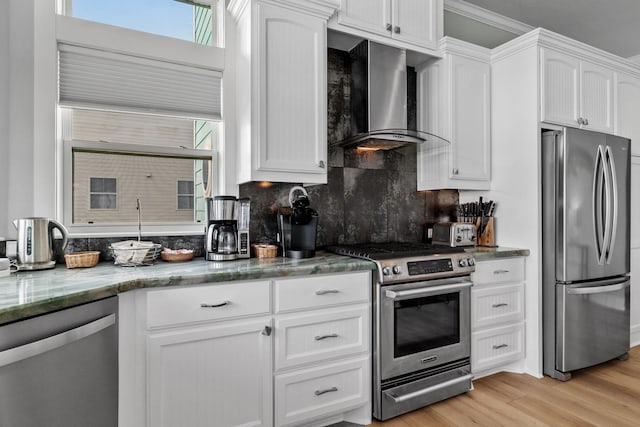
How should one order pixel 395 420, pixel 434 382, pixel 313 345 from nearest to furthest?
pixel 313 345 → pixel 395 420 → pixel 434 382

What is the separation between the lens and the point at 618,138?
299 centimetres

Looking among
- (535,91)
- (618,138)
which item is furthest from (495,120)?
(618,138)

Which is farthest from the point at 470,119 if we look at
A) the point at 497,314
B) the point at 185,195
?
the point at 185,195

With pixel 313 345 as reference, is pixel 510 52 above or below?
above

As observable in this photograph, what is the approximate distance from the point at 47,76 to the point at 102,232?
899mm

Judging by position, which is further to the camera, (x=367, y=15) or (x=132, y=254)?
(x=367, y=15)

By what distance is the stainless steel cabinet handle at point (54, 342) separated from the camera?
1.10m

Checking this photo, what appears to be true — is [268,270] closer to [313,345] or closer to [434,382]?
[313,345]

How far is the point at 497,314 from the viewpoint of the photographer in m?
2.68

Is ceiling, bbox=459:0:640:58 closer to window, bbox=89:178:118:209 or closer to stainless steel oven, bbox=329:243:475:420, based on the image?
stainless steel oven, bbox=329:243:475:420

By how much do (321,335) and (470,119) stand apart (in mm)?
2102

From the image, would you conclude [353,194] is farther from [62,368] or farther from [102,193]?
[62,368]

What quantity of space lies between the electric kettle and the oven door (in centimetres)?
174

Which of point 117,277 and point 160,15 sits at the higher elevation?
point 160,15
